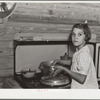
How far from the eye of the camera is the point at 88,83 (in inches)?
47.5

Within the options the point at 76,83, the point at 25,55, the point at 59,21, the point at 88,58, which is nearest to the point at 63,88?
the point at 76,83

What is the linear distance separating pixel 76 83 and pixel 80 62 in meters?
0.11

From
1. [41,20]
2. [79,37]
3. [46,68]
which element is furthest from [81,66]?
[41,20]

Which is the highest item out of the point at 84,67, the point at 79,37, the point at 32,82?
the point at 79,37

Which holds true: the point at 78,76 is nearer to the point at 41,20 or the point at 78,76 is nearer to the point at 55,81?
the point at 55,81

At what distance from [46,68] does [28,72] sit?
0.34 feet

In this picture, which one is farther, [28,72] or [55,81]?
[28,72]

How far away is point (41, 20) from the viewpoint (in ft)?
4.82

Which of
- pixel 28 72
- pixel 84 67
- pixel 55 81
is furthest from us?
pixel 28 72

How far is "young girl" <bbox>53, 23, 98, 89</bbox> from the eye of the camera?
3.86 feet

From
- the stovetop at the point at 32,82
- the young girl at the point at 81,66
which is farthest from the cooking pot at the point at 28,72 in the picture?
the young girl at the point at 81,66

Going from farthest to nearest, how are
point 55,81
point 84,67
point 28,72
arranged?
point 28,72
point 55,81
point 84,67

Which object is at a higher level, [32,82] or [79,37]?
[79,37]

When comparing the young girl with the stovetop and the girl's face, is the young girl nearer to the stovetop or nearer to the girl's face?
the girl's face
